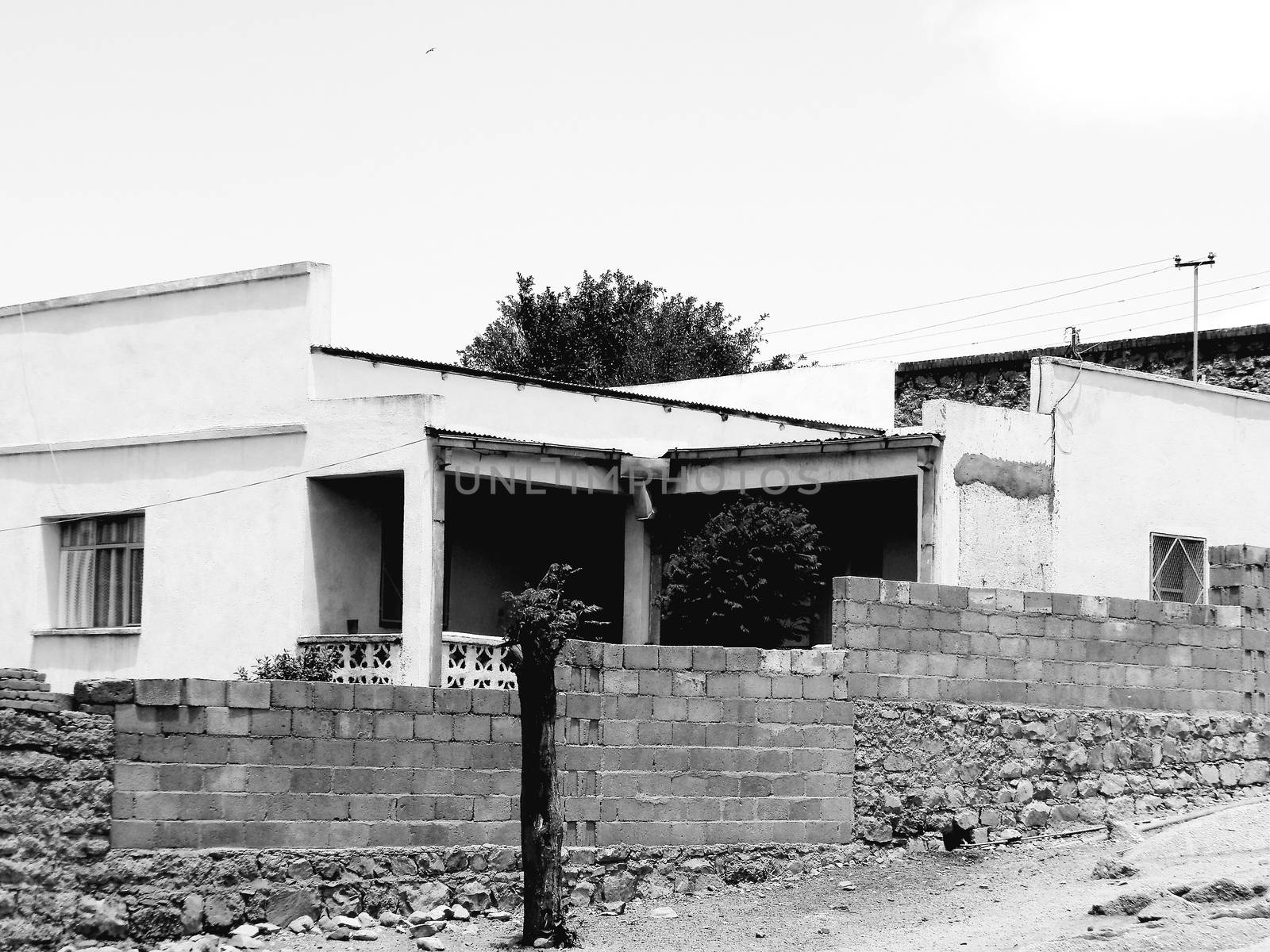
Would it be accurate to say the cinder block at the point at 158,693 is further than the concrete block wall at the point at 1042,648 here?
No

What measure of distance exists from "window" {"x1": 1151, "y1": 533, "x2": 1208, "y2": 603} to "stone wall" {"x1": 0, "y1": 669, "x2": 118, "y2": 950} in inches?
420

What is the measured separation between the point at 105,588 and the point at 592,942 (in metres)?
9.57

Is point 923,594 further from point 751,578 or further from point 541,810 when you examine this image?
point 541,810

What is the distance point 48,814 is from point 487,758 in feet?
10.1

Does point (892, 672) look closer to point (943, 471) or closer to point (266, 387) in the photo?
point (943, 471)

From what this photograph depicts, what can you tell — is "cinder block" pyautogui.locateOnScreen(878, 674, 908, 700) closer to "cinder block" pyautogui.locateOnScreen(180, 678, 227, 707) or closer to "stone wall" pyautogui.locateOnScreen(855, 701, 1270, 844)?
"stone wall" pyautogui.locateOnScreen(855, 701, 1270, 844)

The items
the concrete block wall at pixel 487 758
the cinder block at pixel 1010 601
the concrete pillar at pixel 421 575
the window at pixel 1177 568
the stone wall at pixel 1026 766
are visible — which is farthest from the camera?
the window at pixel 1177 568

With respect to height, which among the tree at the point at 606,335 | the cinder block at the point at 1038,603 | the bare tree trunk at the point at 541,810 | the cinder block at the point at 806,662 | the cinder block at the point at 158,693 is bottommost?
the bare tree trunk at the point at 541,810

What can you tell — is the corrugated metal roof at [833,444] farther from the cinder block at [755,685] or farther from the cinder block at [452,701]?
the cinder block at [452,701]

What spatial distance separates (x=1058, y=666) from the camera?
1493 centimetres

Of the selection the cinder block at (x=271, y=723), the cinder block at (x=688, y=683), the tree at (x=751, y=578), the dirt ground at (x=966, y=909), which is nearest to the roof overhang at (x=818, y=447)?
the tree at (x=751, y=578)

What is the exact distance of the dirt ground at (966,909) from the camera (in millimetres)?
11117

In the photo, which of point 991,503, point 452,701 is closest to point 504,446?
point 991,503

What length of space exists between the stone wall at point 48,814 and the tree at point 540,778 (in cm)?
261
